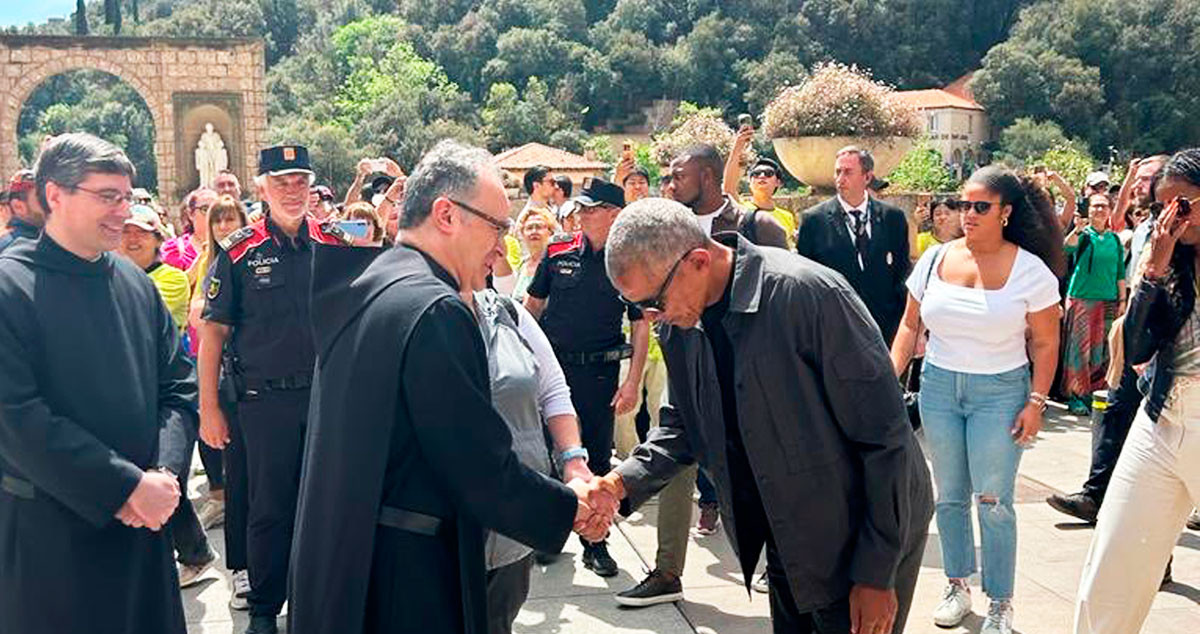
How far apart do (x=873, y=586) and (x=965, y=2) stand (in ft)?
287

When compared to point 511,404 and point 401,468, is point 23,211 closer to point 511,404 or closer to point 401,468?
point 511,404

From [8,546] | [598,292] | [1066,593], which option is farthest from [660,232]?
[1066,593]

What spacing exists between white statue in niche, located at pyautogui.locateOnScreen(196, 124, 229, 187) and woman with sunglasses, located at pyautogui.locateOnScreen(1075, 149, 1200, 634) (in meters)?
34.6

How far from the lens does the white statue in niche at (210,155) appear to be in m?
34.9

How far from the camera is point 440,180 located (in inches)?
106

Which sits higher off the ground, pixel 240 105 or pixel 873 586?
pixel 240 105

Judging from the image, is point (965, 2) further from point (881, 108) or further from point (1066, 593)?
point (1066, 593)

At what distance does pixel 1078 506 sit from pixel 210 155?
3370 centimetres

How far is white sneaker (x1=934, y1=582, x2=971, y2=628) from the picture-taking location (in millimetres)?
4684

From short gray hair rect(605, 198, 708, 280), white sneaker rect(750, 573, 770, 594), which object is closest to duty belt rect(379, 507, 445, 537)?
short gray hair rect(605, 198, 708, 280)

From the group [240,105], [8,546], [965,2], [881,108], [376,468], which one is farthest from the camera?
[965,2]

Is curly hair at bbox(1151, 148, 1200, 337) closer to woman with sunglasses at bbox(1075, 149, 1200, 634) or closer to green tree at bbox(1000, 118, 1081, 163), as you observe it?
woman with sunglasses at bbox(1075, 149, 1200, 634)

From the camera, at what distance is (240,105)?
117 ft

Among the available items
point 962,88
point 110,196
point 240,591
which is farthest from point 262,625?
point 962,88
